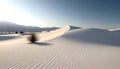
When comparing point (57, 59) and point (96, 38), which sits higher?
point (57, 59)

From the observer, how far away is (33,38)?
17.0m

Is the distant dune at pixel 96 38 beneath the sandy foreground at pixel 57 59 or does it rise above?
beneath

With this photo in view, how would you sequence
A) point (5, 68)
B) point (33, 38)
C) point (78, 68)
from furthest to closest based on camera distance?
point (33, 38) < point (78, 68) < point (5, 68)

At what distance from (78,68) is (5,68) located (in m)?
3.04

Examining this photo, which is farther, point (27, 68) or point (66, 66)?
point (66, 66)

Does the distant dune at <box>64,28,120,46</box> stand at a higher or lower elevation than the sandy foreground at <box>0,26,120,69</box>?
lower

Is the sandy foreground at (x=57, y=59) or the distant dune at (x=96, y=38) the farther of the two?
the distant dune at (x=96, y=38)

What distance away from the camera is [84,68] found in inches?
274

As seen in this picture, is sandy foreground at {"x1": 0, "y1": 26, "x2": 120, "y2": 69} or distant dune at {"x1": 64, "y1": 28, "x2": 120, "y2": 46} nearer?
sandy foreground at {"x1": 0, "y1": 26, "x2": 120, "y2": 69}

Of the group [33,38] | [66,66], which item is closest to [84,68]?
[66,66]

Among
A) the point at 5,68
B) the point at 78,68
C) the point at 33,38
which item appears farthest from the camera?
the point at 33,38

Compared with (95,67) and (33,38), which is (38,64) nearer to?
(95,67)

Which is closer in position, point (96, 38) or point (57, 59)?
Answer: point (57, 59)

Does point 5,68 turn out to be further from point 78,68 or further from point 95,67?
point 95,67
